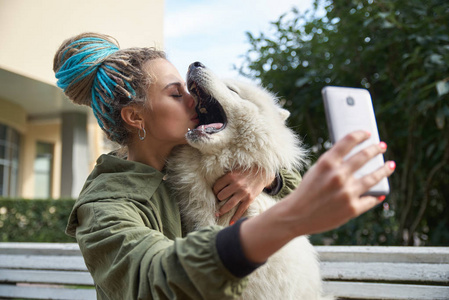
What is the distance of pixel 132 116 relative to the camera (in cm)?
170

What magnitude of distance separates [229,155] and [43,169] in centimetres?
1268

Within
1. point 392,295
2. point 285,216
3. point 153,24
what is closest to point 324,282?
point 392,295

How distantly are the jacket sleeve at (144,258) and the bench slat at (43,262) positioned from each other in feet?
4.74

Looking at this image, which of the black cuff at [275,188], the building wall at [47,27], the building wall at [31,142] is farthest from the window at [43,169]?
the black cuff at [275,188]

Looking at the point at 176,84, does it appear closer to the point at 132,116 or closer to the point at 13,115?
the point at 132,116

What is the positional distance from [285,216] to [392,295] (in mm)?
1650

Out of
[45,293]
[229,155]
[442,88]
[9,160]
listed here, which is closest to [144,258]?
[229,155]

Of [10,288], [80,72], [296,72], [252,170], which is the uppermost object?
[296,72]

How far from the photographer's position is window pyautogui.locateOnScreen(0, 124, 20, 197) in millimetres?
10469

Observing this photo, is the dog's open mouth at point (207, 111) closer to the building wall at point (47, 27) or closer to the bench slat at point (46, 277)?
the bench slat at point (46, 277)

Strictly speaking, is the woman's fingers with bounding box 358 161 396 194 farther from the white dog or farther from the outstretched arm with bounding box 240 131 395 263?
the white dog

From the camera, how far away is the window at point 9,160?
1047 centimetres

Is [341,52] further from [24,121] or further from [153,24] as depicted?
[24,121]

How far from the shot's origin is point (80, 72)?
1.65m
